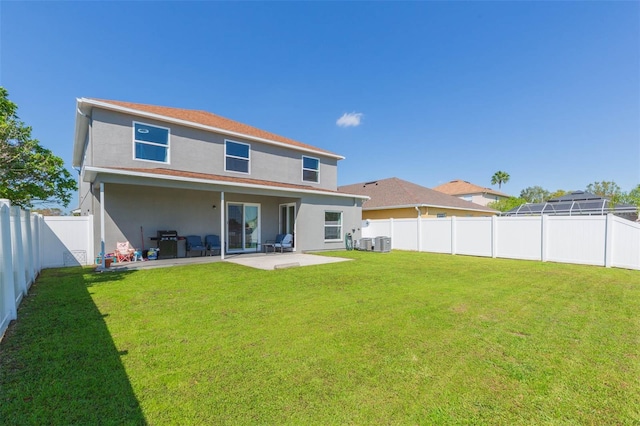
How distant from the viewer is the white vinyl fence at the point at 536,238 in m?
9.37

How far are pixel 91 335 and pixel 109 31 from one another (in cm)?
1278

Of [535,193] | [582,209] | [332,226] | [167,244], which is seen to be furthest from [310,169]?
[535,193]

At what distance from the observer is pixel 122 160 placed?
385 inches

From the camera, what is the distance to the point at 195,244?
11.1 meters

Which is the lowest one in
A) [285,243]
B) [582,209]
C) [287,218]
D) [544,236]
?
[285,243]

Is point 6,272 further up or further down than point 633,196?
further down

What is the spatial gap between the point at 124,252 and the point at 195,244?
2346 mm

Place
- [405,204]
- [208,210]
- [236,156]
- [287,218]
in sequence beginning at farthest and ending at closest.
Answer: [405,204] → [287,218] → [236,156] → [208,210]

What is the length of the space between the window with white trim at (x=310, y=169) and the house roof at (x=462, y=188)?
110ft

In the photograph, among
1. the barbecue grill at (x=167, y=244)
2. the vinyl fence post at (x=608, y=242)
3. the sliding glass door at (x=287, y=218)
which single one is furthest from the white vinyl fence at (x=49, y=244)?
the vinyl fence post at (x=608, y=242)

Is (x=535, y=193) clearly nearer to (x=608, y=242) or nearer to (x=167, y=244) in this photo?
(x=608, y=242)

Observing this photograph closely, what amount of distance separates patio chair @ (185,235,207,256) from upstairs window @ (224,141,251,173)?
3.32 metres

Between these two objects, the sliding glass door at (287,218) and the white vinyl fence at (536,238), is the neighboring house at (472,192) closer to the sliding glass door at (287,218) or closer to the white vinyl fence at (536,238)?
the white vinyl fence at (536,238)

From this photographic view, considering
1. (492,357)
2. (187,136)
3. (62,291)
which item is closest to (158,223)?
(187,136)
